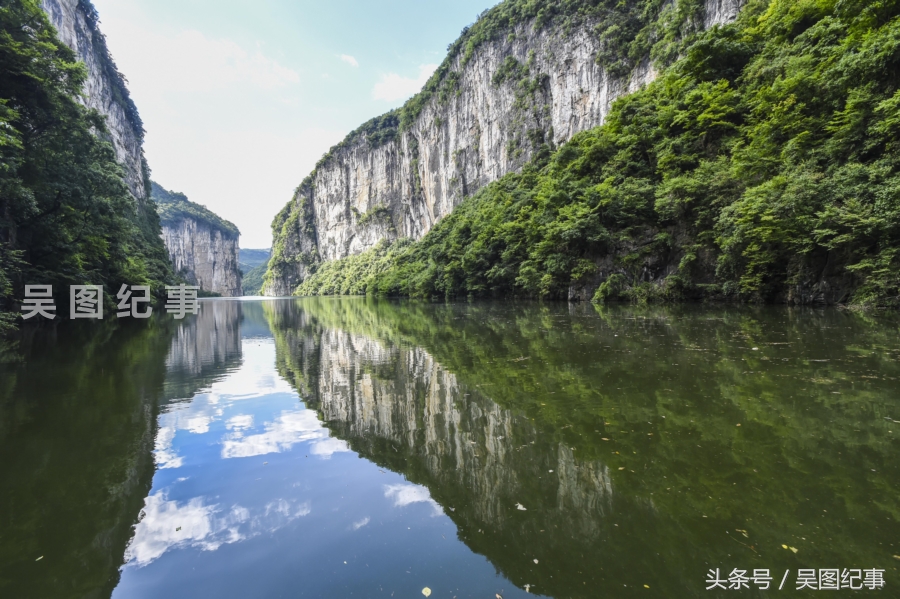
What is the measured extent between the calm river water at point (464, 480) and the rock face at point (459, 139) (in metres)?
38.5

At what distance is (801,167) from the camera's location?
1503cm

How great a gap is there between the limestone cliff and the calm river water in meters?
142

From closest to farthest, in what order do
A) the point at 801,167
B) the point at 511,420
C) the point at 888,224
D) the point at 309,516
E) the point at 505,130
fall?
the point at 309,516, the point at 511,420, the point at 888,224, the point at 801,167, the point at 505,130

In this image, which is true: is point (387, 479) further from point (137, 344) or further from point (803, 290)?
point (803, 290)

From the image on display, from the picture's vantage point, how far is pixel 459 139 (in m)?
69.3

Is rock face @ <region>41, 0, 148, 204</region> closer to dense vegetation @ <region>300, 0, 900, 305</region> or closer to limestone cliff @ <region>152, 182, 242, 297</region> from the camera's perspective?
Answer: dense vegetation @ <region>300, 0, 900, 305</region>

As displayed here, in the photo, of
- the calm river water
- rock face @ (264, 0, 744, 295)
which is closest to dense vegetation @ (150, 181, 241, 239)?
rock face @ (264, 0, 744, 295)

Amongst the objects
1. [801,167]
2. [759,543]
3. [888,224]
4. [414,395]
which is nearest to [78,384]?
[414,395]

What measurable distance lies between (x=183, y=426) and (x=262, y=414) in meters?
0.93

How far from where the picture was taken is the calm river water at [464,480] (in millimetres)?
2318

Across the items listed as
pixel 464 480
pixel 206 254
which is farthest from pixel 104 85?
pixel 206 254

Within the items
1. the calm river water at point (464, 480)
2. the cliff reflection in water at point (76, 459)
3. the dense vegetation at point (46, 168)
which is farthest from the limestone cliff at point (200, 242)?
the calm river water at point (464, 480)

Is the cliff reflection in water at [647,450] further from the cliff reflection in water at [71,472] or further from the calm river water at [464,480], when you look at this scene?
the cliff reflection in water at [71,472]

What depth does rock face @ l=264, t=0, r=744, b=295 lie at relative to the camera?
46.1 meters
